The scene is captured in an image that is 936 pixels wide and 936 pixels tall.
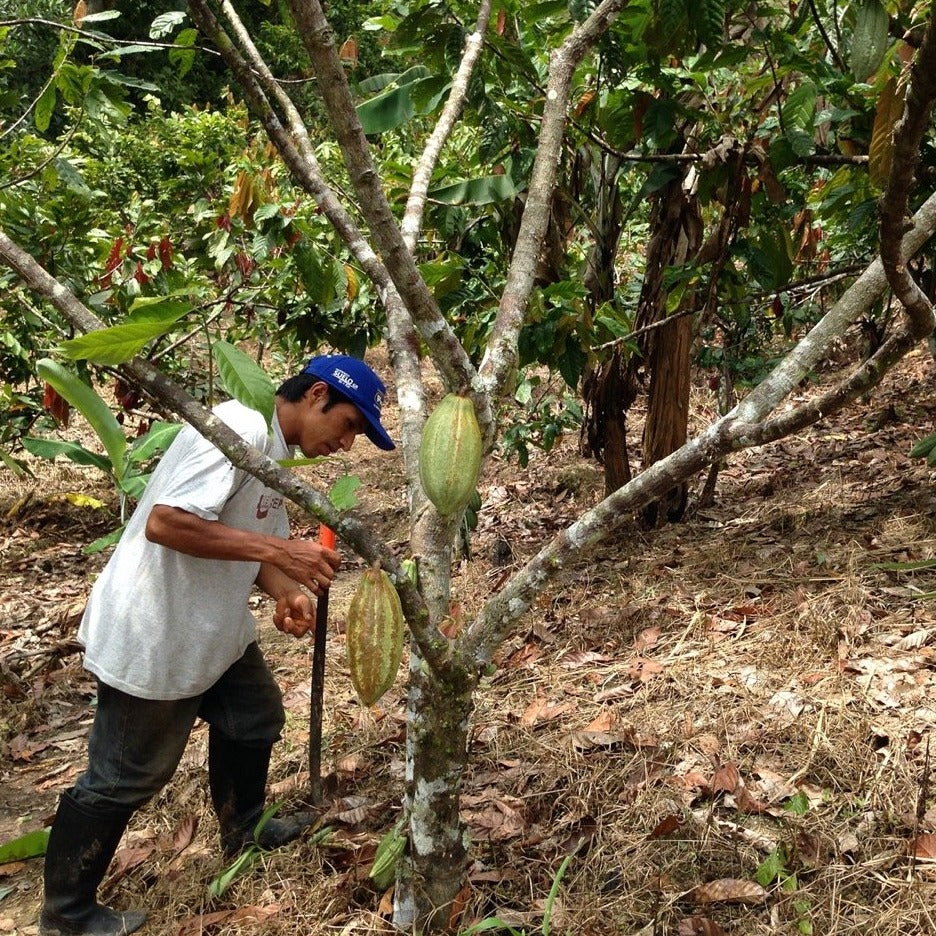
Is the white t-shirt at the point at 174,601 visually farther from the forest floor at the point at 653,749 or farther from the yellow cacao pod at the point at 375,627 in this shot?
the yellow cacao pod at the point at 375,627

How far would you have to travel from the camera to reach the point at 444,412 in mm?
1161

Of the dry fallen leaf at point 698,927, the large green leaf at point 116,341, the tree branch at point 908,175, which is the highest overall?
the tree branch at point 908,175

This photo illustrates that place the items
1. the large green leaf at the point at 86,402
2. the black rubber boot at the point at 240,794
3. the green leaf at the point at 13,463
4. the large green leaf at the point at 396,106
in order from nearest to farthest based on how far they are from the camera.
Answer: the large green leaf at the point at 86,402, the black rubber boot at the point at 240,794, the large green leaf at the point at 396,106, the green leaf at the point at 13,463

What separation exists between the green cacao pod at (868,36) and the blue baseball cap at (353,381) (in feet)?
4.24

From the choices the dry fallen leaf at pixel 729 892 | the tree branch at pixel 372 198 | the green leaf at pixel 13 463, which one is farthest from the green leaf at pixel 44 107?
the dry fallen leaf at pixel 729 892

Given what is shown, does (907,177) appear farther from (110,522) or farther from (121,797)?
(110,522)

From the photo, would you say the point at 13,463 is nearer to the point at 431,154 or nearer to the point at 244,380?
the point at 431,154

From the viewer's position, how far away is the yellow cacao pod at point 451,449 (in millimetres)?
1158

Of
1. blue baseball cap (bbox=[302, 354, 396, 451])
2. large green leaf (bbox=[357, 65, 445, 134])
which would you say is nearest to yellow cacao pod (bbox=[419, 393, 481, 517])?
blue baseball cap (bbox=[302, 354, 396, 451])

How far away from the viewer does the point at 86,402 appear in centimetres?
104

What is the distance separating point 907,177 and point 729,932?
1.37m

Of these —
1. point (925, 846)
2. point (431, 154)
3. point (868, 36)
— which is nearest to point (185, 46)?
point (431, 154)

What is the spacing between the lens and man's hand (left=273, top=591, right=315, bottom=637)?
200 cm

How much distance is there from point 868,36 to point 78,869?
2.53 m
